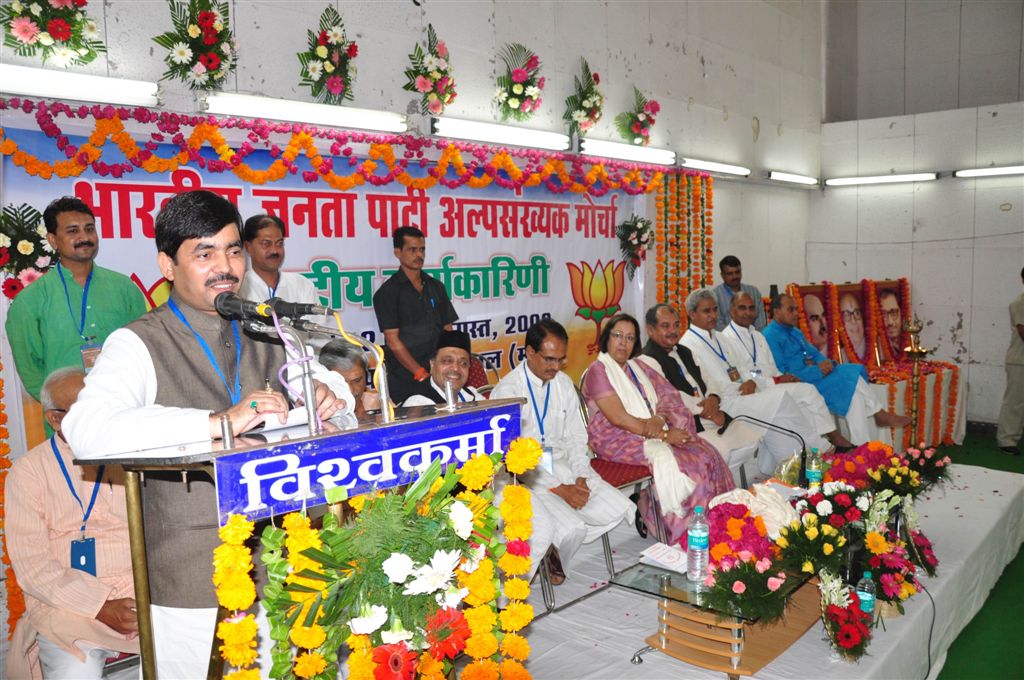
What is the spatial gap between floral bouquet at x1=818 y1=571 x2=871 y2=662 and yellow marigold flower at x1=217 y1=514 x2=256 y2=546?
269 cm

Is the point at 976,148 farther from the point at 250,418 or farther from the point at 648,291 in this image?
the point at 250,418

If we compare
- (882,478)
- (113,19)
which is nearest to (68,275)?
(113,19)

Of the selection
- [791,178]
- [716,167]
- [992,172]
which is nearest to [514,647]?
[716,167]

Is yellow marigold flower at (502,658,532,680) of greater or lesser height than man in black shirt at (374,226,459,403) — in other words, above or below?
below

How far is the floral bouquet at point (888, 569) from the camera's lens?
348cm

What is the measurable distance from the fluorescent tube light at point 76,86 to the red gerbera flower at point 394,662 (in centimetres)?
371

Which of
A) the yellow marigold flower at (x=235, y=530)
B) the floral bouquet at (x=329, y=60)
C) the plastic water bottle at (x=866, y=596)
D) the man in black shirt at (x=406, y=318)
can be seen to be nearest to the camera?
the yellow marigold flower at (x=235, y=530)

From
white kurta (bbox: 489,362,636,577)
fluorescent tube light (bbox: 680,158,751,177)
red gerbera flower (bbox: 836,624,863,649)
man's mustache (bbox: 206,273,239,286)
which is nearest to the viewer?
man's mustache (bbox: 206,273,239,286)

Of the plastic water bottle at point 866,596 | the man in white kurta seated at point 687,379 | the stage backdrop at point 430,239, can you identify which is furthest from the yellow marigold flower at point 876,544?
the stage backdrop at point 430,239

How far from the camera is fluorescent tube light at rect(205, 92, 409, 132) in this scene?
186 inches

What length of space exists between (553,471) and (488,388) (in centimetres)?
73

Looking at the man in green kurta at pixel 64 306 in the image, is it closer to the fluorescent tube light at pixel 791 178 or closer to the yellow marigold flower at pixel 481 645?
the yellow marigold flower at pixel 481 645

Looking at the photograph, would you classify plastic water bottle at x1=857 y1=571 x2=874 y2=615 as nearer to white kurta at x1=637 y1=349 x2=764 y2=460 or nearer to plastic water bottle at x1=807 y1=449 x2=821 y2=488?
plastic water bottle at x1=807 y1=449 x2=821 y2=488

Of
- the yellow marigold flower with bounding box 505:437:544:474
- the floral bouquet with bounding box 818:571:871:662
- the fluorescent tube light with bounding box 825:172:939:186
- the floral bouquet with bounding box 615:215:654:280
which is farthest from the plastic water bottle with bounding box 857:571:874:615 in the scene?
the fluorescent tube light with bounding box 825:172:939:186
